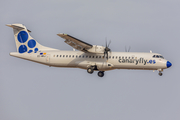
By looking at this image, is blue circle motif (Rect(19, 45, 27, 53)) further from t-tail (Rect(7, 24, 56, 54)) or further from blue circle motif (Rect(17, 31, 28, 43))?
blue circle motif (Rect(17, 31, 28, 43))

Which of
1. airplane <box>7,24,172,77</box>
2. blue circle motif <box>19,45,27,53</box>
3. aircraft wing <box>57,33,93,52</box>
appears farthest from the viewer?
blue circle motif <box>19,45,27,53</box>

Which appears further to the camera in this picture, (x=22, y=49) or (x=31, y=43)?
(x=31, y=43)

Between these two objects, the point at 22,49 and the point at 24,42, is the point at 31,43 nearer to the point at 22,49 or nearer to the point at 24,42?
the point at 24,42

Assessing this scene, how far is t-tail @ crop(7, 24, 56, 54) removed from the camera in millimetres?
36594

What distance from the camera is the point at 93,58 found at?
34625 mm

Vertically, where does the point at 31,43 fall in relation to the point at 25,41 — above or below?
below

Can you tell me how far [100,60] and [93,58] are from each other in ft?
2.98

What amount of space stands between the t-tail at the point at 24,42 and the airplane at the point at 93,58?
13cm

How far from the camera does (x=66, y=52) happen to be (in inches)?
1403

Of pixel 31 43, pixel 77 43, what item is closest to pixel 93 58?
pixel 77 43

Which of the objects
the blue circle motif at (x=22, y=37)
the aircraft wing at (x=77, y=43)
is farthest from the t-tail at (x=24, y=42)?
the aircraft wing at (x=77, y=43)

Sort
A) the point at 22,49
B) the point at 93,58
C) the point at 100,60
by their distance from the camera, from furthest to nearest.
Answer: the point at 22,49, the point at 93,58, the point at 100,60

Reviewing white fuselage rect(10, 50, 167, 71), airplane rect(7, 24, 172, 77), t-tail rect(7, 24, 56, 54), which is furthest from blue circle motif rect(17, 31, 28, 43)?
white fuselage rect(10, 50, 167, 71)

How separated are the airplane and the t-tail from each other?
13cm
